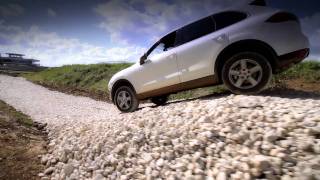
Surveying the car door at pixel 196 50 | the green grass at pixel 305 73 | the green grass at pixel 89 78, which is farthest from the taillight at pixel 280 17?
the green grass at pixel 89 78

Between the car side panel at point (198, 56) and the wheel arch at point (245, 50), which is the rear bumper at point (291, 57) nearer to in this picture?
the wheel arch at point (245, 50)

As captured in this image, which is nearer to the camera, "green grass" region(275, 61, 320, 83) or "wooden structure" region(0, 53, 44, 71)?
"green grass" region(275, 61, 320, 83)

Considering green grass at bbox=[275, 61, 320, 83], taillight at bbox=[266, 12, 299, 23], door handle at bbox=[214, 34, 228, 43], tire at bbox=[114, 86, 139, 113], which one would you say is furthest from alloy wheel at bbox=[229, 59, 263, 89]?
green grass at bbox=[275, 61, 320, 83]

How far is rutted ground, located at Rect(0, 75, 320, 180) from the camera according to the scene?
4.11m

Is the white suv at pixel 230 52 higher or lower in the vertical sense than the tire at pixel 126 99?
higher

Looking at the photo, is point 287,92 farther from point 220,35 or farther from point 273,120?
point 273,120

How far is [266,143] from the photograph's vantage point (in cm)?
441

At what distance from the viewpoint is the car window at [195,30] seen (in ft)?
23.6

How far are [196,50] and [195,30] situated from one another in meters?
0.66

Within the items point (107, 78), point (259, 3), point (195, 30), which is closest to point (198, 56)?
point (195, 30)

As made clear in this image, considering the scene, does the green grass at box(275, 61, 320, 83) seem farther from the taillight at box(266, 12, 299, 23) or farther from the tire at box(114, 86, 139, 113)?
the taillight at box(266, 12, 299, 23)

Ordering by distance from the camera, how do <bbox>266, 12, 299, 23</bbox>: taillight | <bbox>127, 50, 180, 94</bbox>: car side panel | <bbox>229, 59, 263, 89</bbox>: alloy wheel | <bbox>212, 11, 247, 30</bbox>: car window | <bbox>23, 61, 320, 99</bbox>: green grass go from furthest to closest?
<bbox>23, 61, 320, 99</bbox>: green grass
<bbox>127, 50, 180, 94</bbox>: car side panel
<bbox>212, 11, 247, 30</bbox>: car window
<bbox>229, 59, 263, 89</bbox>: alloy wheel
<bbox>266, 12, 299, 23</bbox>: taillight

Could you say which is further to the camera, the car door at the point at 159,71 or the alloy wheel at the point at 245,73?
the car door at the point at 159,71

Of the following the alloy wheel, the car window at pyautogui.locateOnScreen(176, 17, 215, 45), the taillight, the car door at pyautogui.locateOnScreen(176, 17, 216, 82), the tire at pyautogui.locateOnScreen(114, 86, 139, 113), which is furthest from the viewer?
the tire at pyautogui.locateOnScreen(114, 86, 139, 113)
